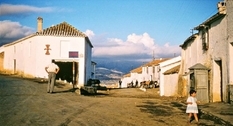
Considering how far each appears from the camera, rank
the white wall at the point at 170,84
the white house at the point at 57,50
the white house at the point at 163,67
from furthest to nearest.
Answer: the white house at the point at 57,50 → the white house at the point at 163,67 → the white wall at the point at 170,84

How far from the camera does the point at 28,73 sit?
3603 cm

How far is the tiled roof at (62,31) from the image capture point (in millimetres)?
35062

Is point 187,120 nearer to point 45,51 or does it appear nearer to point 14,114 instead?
point 14,114

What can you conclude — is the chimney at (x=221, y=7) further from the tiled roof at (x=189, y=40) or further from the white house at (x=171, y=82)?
the white house at (x=171, y=82)

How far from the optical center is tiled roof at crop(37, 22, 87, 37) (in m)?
35.1

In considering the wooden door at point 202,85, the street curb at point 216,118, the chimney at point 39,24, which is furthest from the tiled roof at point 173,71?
the chimney at point 39,24

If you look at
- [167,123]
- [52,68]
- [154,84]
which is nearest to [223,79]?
[167,123]

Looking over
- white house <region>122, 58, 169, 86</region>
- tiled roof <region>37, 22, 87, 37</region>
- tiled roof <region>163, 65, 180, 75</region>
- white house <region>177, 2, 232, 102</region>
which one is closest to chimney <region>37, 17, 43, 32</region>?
tiled roof <region>37, 22, 87, 37</region>

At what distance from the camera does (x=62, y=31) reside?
1404 inches

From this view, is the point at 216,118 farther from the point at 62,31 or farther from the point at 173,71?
the point at 62,31

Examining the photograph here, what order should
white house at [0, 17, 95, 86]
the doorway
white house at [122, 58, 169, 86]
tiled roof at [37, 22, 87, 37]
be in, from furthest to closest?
white house at [122, 58, 169, 86]
tiled roof at [37, 22, 87, 37]
white house at [0, 17, 95, 86]
the doorway

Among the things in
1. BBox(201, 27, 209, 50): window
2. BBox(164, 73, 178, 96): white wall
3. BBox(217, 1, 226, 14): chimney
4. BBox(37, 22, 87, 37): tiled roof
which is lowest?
BBox(164, 73, 178, 96): white wall

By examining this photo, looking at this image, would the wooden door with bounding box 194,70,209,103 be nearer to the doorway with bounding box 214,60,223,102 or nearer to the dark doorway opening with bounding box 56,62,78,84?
the doorway with bounding box 214,60,223,102

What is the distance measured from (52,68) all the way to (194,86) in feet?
29.6
